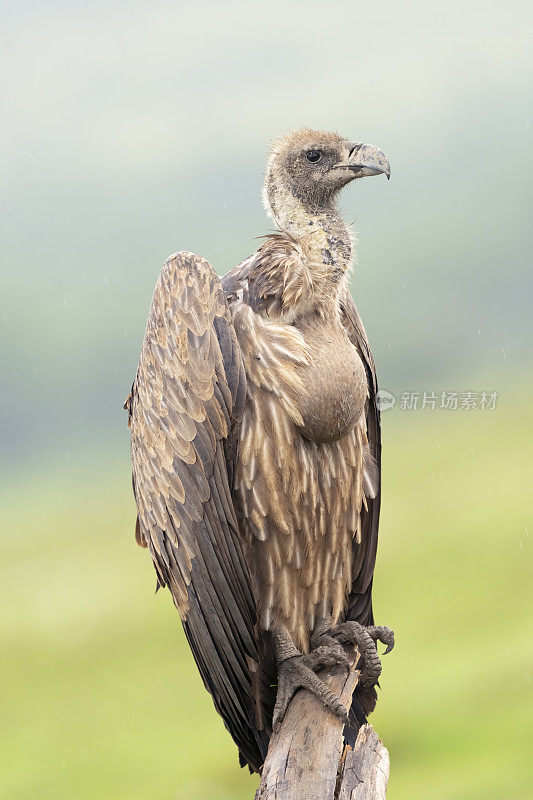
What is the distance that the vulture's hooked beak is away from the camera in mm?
2930

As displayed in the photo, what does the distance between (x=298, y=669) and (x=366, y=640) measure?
0.94 ft

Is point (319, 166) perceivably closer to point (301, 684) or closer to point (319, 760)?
point (301, 684)

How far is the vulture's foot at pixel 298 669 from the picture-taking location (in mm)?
2879

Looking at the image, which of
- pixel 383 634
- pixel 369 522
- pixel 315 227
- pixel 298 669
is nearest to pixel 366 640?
pixel 383 634

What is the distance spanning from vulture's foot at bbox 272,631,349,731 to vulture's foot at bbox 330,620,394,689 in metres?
0.09

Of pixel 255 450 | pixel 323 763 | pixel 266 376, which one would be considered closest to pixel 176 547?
pixel 255 450

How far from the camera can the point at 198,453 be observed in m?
2.73

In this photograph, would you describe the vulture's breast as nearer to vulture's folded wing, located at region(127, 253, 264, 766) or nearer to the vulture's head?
vulture's folded wing, located at region(127, 253, 264, 766)

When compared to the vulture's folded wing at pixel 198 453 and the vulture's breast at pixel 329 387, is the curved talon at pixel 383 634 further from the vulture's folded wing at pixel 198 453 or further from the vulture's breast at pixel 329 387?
the vulture's breast at pixel 329 387

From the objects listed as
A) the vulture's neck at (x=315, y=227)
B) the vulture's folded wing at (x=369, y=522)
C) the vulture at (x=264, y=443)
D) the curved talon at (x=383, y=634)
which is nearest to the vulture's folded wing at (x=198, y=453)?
the vulture at (x=264, y=443)

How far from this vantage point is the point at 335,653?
299 cm

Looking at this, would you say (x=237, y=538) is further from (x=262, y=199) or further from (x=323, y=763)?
(x=262, y=199)

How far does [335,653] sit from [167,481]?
32.3 inches

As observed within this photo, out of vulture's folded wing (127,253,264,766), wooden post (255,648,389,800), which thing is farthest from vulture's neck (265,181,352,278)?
wooden post (255,648,389,800)
